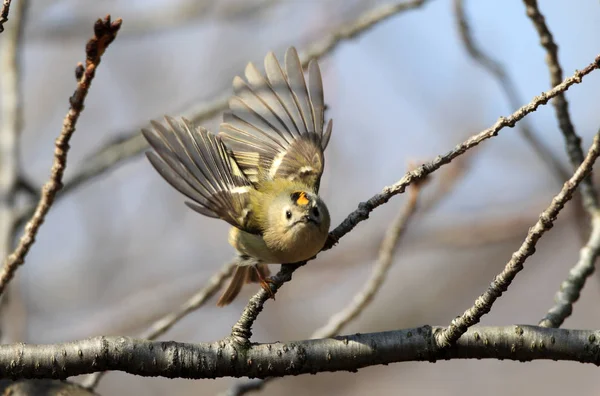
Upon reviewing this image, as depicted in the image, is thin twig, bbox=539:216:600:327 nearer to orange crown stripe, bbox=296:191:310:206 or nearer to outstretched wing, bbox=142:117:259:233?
orange crown stripe, bbox=296:191:310:206

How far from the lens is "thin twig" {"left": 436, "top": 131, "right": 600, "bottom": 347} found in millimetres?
1439

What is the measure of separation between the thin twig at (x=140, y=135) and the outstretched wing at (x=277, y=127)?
34cm

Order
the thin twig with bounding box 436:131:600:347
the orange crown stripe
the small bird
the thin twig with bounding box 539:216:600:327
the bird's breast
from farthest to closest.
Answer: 1. the orange crown stripe
2. the bird's breast
3. the small bird
4. the thin twig with bounding box 539:216:600:327
5. the thin twig with bounding box 436:131:600:347

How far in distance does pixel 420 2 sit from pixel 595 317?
4262 mm

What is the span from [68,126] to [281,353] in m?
0.74

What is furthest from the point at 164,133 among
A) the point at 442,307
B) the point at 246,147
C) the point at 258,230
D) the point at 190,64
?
the point at 190,64

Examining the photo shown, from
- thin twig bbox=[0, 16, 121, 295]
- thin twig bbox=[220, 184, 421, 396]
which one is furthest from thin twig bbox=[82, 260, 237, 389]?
thin twig bbox=[0, 16, 121, 295]

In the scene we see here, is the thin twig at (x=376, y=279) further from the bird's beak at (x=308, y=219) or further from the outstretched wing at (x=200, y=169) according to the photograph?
the outstretched wing at (x=200, y=169)

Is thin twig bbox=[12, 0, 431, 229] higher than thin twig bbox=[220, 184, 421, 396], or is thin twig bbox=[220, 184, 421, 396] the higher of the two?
thin twig bbox=[12, 0, 431, 229]

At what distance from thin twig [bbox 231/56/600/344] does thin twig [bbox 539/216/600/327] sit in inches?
19.0

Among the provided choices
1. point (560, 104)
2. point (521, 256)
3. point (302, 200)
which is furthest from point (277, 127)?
point (521, 256)

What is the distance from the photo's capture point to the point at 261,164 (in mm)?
2684

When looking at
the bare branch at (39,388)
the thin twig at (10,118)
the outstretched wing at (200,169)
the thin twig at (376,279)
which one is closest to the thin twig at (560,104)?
the thin twig at (376,279)

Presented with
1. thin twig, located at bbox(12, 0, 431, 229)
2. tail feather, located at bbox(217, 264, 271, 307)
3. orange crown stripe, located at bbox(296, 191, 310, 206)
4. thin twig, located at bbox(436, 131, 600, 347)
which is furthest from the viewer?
thin twig, located at bbox(12, 0, 431, 229)
